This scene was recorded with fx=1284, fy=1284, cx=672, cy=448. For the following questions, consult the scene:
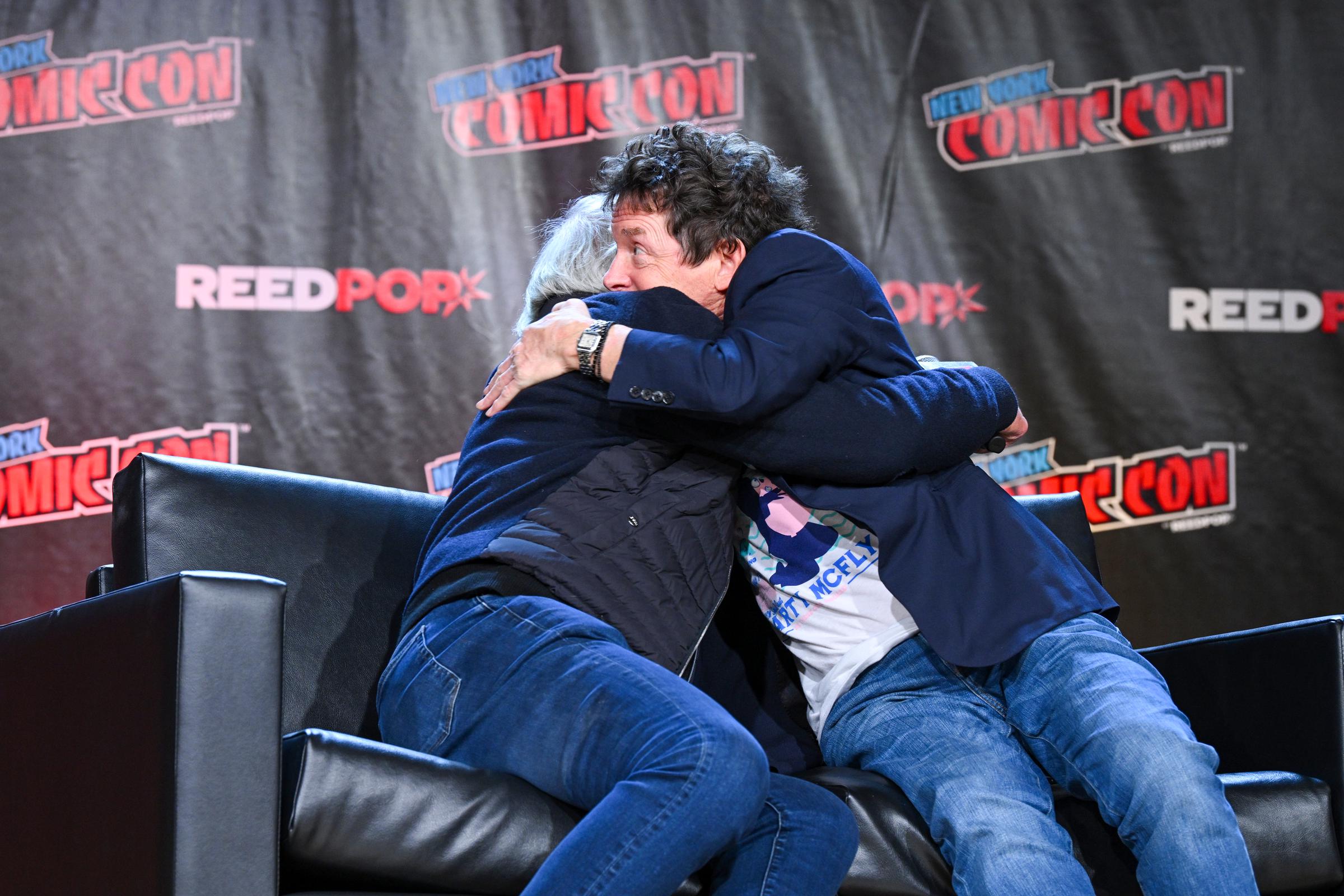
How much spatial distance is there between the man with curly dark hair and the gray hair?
0.07 meters

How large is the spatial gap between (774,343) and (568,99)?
189 centimetres

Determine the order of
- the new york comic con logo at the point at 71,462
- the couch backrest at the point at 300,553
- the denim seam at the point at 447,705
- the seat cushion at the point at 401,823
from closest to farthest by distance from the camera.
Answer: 1. the seat cushion at the point at 401,823
2. the denim seam at the point at 447,705
3. the couch backrest at the point at 300,553
4. the new york comic con logo at the point at 71,462

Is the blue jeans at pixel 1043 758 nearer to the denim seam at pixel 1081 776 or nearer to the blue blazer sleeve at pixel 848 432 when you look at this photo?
the denim seam at pixel 1081 776

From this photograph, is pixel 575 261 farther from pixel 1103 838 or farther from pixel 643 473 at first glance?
pixel 1103 838

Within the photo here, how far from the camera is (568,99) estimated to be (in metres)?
3.28

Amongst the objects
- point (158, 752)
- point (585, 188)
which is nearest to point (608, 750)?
point (158, 752)

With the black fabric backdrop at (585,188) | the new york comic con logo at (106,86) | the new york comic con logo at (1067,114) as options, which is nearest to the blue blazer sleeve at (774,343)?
the black fabric backdrop at (585,188)

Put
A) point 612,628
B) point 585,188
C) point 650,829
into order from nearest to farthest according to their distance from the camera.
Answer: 1. point 650,829
2. point 612,628
3. point 585,188

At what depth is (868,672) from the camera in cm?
178

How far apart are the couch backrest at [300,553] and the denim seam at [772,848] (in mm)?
720

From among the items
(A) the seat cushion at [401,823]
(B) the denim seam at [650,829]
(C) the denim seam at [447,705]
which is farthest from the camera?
(C) the denim seam at [447,705]

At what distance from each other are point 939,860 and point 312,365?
2082 millimetres

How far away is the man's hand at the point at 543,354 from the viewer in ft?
5.38

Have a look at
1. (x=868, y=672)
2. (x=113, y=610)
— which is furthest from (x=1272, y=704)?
(x=113, y=610)
